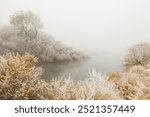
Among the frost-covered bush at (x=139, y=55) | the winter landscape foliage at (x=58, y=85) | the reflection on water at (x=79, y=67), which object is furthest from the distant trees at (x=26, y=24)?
the frost-covered bush at (x=139, y=55)

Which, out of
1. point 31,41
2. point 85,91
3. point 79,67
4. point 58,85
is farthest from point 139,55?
point 85,91

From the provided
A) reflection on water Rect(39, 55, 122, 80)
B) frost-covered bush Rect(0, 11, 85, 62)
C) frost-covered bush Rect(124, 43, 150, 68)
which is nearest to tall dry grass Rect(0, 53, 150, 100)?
reflection on water Rect(39, 55, 122, 80)

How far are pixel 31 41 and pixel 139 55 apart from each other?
318 cm

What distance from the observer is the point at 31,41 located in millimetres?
8695

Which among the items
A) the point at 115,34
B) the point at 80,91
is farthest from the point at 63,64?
the point at 80,91

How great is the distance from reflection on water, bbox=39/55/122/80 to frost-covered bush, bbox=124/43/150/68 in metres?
1.26

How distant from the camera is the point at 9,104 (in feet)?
14.8

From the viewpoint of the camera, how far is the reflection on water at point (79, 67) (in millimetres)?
7723

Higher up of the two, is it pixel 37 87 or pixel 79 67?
pixel 79 67

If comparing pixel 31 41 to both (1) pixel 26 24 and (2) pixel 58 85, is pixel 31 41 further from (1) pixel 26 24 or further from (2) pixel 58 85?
(2) pixel 58 85

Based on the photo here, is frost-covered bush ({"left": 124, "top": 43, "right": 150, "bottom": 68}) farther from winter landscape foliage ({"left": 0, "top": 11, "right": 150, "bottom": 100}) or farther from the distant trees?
the distant trees

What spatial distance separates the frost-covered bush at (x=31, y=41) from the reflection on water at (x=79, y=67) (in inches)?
13.0

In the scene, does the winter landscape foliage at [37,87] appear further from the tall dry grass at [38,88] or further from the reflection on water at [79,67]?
the reflection on water at [79,67]

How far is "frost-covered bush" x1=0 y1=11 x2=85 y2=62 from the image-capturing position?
8530mm
